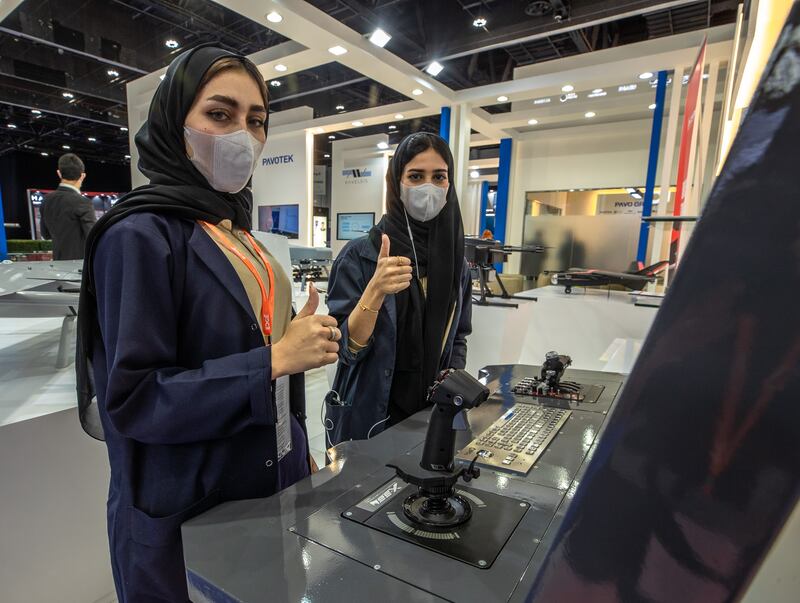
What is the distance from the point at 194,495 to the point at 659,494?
766mm

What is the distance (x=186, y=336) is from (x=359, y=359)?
0.62 m

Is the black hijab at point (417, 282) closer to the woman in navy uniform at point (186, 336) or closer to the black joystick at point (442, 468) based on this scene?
the woman in navy uniform at point (186, 336)

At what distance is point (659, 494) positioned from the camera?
0.26 metres

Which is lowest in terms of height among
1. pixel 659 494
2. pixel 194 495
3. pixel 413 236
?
pixel 194 495

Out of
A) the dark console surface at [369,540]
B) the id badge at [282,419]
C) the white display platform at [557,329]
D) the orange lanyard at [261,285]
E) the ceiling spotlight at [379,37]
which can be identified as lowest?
the white display platform at [557,329]

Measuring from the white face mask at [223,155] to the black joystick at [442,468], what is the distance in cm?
63

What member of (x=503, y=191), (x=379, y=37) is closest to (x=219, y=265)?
(x=379, y=37)

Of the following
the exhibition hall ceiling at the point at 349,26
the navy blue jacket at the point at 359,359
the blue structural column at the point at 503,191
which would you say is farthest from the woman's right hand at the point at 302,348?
the blue structural column at the point at 503,191

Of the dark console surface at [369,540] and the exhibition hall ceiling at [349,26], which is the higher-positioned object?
the exhibition hall ceiling at [349,26]

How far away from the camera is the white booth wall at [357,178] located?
10039 mm

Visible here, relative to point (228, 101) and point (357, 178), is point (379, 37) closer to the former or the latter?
point (228, 101)

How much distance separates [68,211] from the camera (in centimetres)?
352

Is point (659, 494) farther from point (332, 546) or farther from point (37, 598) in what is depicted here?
point (37, 598)

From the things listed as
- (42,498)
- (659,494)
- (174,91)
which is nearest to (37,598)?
(42,498)
